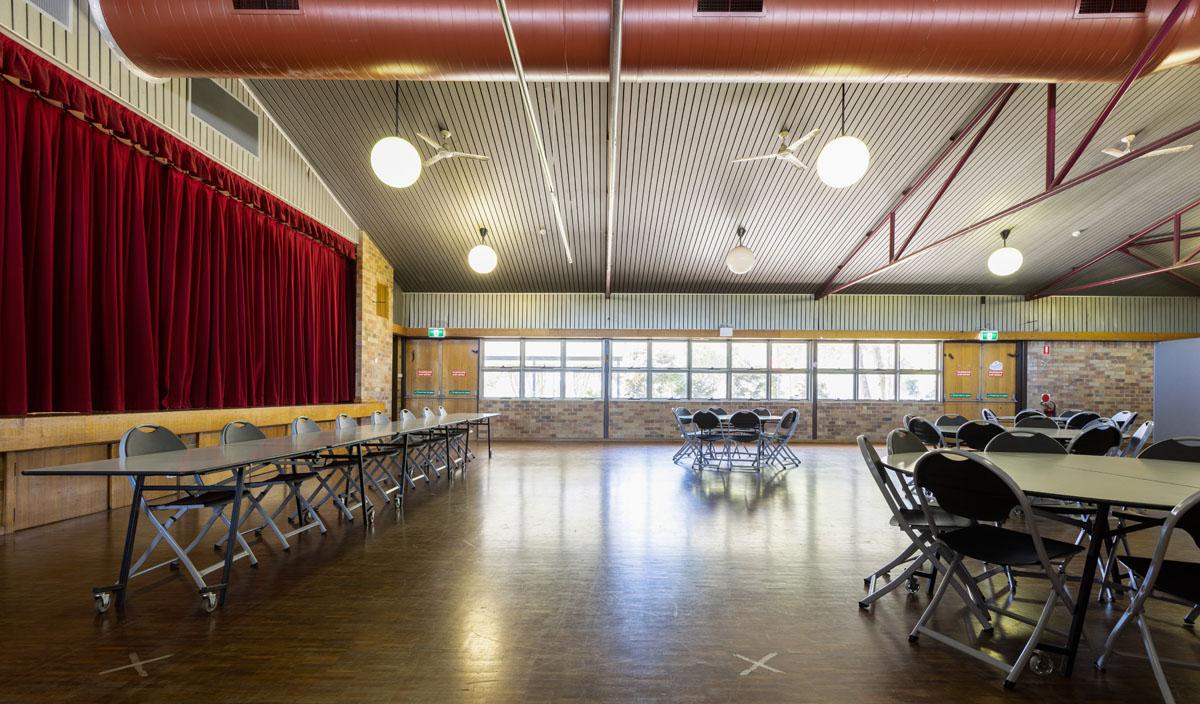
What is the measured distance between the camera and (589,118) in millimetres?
6863

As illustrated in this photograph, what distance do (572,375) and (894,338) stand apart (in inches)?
268

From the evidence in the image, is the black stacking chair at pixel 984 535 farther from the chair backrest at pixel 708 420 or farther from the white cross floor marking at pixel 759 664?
the chair backrest at pixel 708 420

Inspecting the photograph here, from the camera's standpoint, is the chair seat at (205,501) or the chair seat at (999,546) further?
the chair seat at (205,501)

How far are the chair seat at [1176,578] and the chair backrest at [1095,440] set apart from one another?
2341 mm

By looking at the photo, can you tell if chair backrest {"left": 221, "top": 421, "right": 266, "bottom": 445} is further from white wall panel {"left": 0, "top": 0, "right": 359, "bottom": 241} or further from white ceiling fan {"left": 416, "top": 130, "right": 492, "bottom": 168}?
white ceiling fan {"left": 416, "top": 130, "right": 492, "bottom": 168}

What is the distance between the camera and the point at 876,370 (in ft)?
38.7

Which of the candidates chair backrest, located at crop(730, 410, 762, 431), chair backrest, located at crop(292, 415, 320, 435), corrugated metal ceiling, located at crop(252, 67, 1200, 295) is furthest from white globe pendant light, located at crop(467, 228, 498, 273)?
chair backrest, located at crop(730, 410, 762, 431)

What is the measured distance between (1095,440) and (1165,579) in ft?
8.96

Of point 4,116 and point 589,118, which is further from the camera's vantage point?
point 589,118

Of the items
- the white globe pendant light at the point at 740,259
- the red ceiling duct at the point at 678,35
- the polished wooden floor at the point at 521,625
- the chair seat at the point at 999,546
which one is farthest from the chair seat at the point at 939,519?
the white globe pendant light at the point at 740,259

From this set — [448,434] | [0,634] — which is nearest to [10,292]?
[0,634]

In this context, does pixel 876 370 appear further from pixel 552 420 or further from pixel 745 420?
pixel 552 420

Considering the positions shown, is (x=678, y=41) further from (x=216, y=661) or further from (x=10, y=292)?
(x=10, y=292)

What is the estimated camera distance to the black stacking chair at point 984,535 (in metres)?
2.17
